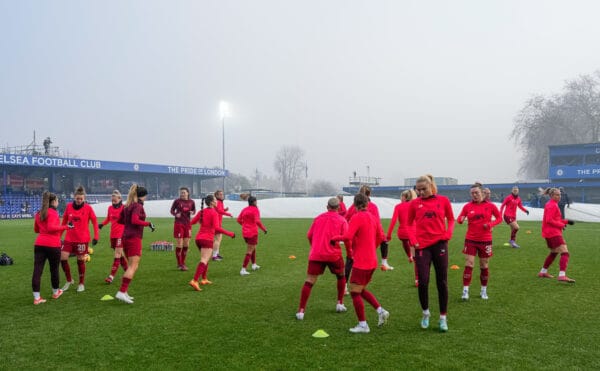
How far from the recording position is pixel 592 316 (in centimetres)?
715

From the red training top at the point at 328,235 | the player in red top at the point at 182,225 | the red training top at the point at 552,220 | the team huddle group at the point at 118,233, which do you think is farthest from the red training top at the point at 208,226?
the red training top at the point at 552,220

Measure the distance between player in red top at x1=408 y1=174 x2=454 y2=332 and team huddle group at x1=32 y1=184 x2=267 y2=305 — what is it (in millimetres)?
3860

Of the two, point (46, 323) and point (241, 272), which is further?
point (241, 272)

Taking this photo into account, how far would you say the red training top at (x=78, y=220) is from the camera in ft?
30.7

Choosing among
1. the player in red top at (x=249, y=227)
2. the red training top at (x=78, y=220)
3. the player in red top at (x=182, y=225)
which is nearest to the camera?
the red training top at (x=78, y=220)

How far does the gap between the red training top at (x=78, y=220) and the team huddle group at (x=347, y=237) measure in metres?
0.02

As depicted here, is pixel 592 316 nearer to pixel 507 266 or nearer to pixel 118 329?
pixel 507 266

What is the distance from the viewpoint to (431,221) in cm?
652

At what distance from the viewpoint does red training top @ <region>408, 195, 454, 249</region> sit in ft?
21.3

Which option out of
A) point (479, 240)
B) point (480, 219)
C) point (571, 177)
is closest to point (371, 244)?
point (479, 240)

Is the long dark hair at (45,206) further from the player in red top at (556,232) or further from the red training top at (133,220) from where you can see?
the player in red top at (556,232)

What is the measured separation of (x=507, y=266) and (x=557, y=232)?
2.39m

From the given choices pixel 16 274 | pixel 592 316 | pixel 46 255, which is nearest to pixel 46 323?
pixel 46 255

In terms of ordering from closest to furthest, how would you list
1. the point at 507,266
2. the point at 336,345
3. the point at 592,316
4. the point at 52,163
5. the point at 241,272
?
1. the point at 336,345
2. the point at 592,316
3. the point at 241,272
4. the point at 507,266
5. the point at 52,163
